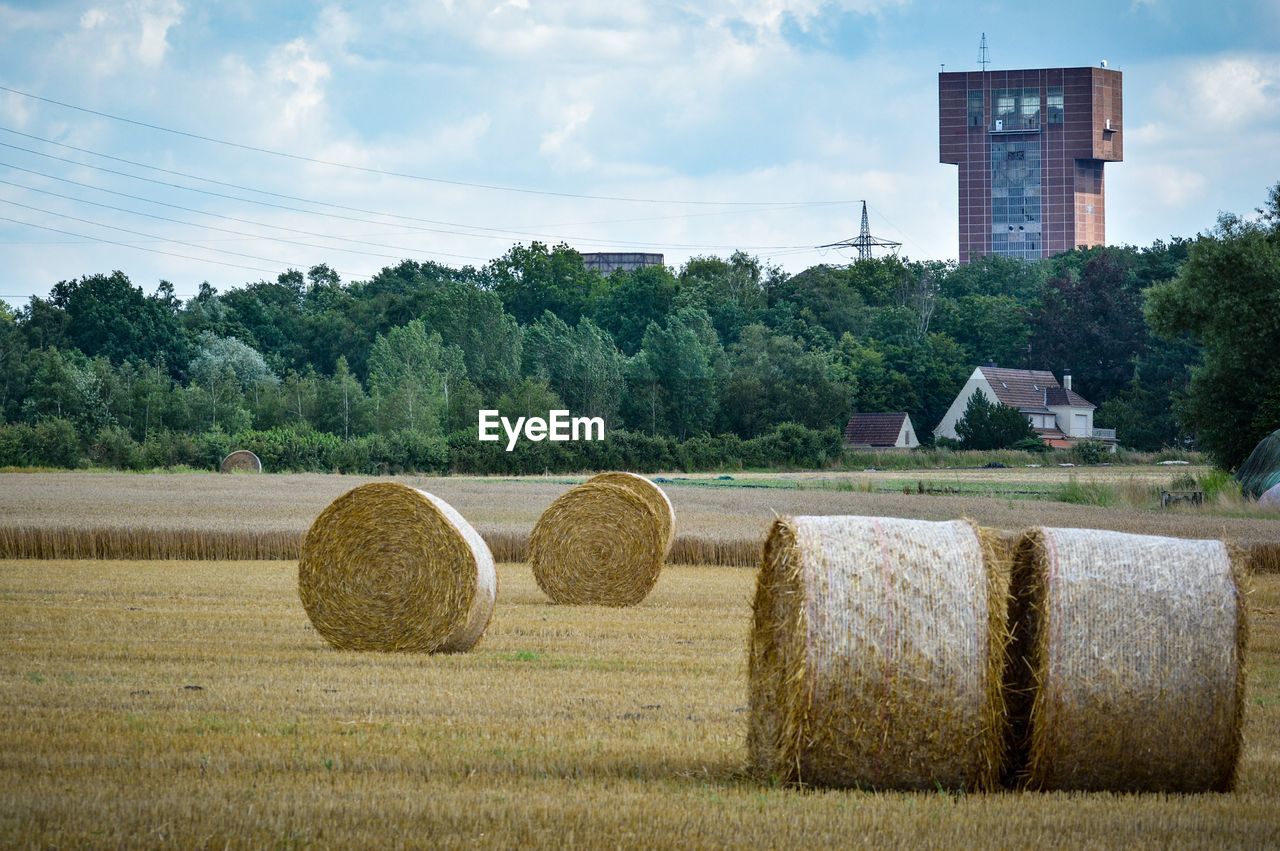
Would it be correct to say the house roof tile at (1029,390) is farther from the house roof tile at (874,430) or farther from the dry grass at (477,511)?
the dry grass at (477,511)

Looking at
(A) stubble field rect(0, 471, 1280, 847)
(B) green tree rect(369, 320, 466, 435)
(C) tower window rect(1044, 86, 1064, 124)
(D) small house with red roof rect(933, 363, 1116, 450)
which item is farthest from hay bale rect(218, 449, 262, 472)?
(C) tower window rect(1044, 86, 1064, 124)

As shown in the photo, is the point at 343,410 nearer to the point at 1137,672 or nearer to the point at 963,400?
the point at 963,400

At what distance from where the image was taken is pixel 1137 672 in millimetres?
7652

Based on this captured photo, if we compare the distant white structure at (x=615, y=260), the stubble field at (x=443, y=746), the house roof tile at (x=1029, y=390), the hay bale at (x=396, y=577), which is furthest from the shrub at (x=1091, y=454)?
the distant white structure at (x=615, y=260)

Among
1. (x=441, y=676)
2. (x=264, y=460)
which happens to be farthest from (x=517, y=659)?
(x=264, y=460)

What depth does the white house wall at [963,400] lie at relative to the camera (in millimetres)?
81750

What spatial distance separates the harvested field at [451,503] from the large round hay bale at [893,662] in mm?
8458

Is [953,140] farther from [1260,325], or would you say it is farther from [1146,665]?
[1146,665]

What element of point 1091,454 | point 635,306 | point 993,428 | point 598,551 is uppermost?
point 635,306

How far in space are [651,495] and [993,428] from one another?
170ft

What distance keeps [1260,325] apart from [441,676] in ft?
101

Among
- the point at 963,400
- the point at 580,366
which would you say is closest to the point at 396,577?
the point at 580,366

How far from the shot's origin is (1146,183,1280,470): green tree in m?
38.0

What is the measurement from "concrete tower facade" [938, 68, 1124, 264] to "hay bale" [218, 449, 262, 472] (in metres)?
147
